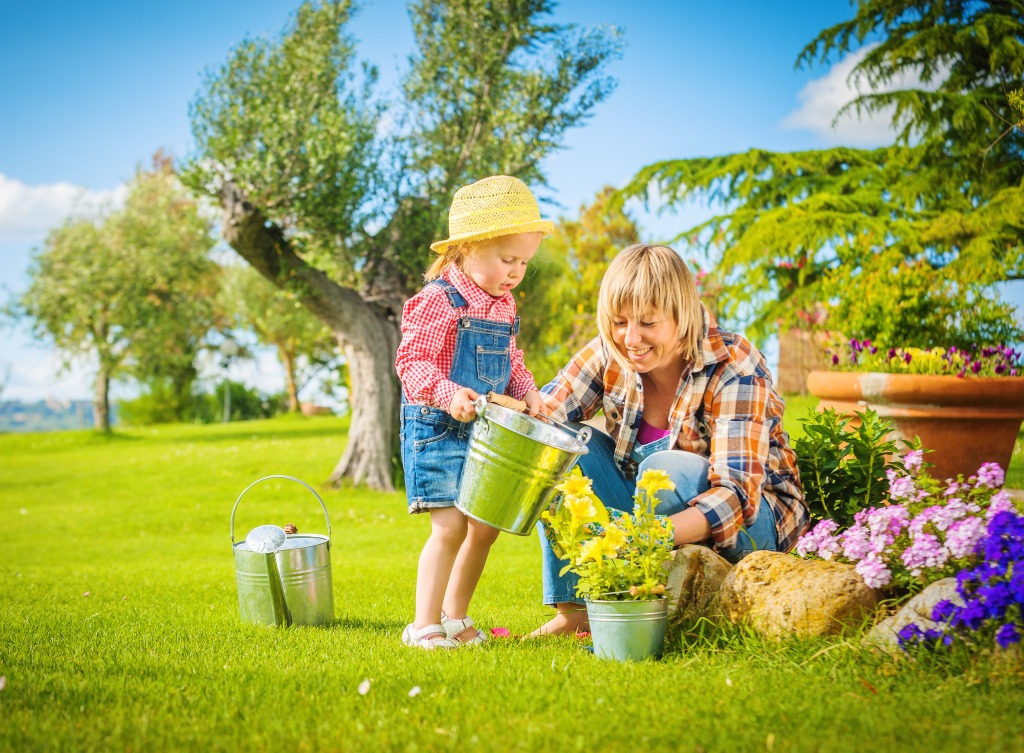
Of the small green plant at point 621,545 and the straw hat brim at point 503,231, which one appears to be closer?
the small green plant at point 621,545

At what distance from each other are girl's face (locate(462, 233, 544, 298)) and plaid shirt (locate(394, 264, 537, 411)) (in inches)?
1.6

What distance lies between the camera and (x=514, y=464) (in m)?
2.78

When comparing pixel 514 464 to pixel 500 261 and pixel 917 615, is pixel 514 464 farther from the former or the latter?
pixel 917 615

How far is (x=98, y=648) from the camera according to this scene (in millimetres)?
3287

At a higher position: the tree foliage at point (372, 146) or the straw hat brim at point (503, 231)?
the tree foliage at point (372, 146)

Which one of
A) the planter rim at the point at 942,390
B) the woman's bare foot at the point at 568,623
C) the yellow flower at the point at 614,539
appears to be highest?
the planter rim at the point at 942,390

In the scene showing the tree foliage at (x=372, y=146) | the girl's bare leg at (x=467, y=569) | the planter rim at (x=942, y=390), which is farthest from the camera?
the tree foliage at (x=372, y=146)

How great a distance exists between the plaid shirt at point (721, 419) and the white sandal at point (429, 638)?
39.3 inches

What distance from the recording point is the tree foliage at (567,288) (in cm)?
1538

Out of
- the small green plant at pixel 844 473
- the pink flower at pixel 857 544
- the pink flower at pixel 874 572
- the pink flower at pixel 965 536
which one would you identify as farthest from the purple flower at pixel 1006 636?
the small green plant at pixel 844 473

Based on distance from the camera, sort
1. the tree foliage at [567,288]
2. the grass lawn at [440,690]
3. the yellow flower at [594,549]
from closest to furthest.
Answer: the grass lawn at [440,690]
the yellow flower at [594,549]
the tree foliage at [567,288]

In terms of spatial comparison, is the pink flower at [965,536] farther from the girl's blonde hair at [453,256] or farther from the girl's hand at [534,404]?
the girl's blonde hair at [453,256]

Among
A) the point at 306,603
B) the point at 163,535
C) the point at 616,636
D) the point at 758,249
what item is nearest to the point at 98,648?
the point at 306,603

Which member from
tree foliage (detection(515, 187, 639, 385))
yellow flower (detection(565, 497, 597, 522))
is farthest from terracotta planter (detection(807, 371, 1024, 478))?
tree foliage (detection(515, 187, 639, 385))
